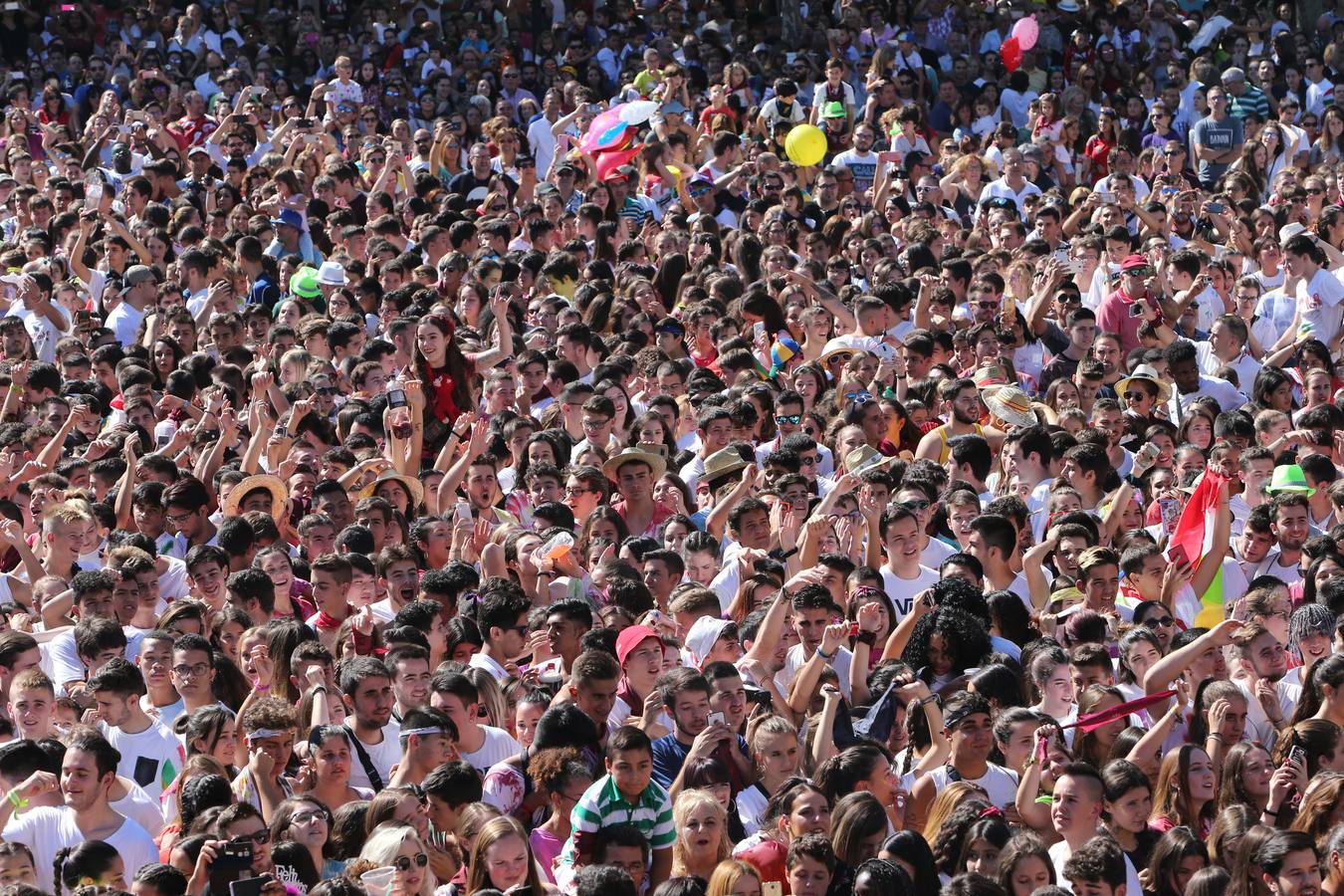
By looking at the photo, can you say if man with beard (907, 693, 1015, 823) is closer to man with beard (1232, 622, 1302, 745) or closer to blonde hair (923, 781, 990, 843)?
blonde hair (923, 781, 990, 843)

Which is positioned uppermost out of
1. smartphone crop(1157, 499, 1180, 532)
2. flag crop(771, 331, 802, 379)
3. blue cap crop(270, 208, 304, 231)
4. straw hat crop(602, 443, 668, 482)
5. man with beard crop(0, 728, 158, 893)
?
man with beard crop(0, 728, 158, 893)

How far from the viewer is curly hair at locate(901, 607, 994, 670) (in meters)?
8.64

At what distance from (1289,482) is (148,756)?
5079 millimetres

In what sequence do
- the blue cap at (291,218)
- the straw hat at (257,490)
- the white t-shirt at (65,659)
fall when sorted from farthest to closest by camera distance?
the blue cap at (291,218), the straw hat at (257,490), the white t-shirt at (65,659)

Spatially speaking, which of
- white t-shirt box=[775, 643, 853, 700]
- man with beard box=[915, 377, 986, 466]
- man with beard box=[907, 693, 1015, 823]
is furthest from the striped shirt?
man with beard box=[915, 377, 986, 466]

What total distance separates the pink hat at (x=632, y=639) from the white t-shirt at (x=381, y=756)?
0.88 metres

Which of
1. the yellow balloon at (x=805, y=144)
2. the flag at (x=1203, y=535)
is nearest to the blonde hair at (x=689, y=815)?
the flag at (x=1203, y=535)

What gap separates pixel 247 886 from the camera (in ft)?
21.5

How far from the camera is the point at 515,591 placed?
913 cm

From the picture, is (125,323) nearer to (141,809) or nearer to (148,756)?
(148,756)

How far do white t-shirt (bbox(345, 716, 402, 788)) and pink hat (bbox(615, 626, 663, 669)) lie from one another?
88 centimetres

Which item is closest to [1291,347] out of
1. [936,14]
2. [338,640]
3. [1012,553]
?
[1012,553]

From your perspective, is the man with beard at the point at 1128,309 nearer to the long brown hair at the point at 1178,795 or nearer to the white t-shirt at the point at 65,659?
the long brown hair at the point at 1178,795

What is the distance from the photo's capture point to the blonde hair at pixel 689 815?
7121 mm
